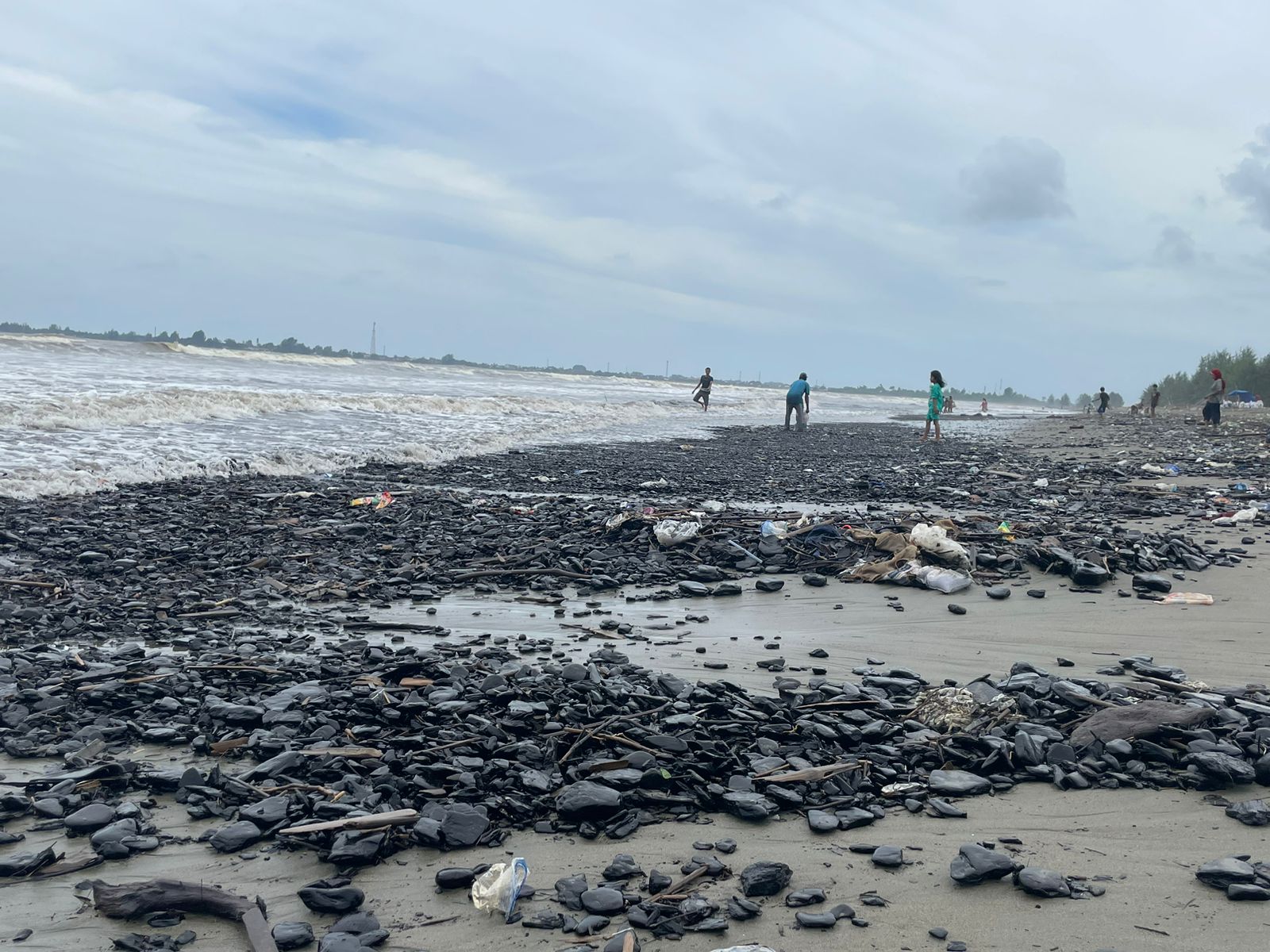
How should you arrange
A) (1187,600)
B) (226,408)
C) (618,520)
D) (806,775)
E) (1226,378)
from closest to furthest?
(806,775) → (1187,600) → (618,520) → (226,408) → (1226,378)

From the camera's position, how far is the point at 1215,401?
3083 centimetres

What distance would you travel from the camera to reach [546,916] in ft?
9.83

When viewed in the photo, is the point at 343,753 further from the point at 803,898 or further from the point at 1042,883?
the point at 1042,883

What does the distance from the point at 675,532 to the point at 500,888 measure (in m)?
6.33

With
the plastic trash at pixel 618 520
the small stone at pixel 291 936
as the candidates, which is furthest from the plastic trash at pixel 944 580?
the small stone at pixel 291 936

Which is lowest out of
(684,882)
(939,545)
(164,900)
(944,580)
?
(164,900)

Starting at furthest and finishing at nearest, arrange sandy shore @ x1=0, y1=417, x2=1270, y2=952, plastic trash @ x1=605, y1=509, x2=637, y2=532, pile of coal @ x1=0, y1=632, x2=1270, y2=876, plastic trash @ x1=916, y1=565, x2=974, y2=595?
plastic trash @ x1=605, y1=509, x2=637, y2=532 → plastic trash @ x1=916, y1=565, x2=974, y2=595 → pile of coal @ x1=0, y1=632, x2=1270, y2=876 → sandy shore @ x1=0, y1=417, x2=1270, y2=952

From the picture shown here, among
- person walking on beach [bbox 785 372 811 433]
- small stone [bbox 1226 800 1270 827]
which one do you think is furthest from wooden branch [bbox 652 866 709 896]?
person walking on beach [bbox 785 372 811 433]

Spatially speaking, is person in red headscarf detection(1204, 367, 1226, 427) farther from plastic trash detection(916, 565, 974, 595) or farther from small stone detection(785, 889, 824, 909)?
small stone detection(785, 889, 824, 909)

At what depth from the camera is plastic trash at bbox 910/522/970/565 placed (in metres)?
8.34

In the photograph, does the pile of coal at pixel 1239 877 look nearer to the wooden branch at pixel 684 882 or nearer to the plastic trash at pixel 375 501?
the wooden branch at pixel 684 882

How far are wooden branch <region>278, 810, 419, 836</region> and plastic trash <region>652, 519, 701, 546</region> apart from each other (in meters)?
5.82

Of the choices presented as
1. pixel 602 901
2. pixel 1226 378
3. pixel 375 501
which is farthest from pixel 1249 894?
pixel 1226 378

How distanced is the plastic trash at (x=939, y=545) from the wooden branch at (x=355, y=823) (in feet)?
20.0
